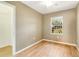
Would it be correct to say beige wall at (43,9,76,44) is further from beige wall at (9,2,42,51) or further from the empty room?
beige wall at (9,2,42,51)

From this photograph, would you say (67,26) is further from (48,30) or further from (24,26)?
(24,26)

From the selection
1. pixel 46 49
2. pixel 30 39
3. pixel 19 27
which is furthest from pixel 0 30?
pixel 30 39

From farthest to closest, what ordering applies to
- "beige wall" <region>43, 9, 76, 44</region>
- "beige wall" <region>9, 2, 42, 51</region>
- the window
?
"beige wall" <region>9, 2, 42, 51</region> < "beige wall" <region>43, 9, 76, 44</region> < the window

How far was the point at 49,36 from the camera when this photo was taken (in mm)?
1259

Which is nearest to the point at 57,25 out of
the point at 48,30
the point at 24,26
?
the point at 48,30

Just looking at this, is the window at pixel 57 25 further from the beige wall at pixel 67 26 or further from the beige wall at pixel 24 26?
the beige wall at pixel 24 26

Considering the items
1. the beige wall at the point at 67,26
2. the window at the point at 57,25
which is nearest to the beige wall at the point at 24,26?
the beige wall at the point at 67,26

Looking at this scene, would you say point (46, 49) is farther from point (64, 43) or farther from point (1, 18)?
point (1, 18)

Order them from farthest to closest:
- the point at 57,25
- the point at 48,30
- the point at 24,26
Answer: the point at 24,26 → the point at 48,30 → the point at 57,25

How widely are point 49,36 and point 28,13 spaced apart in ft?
2.72

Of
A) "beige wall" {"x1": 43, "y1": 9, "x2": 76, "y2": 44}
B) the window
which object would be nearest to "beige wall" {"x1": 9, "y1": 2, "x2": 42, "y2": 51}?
"beige wall" {"x1": 43, "y1": 9, "x2": 76, "y2": 44}

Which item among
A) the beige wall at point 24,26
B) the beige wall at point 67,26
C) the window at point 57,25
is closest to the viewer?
the window at point 57,25

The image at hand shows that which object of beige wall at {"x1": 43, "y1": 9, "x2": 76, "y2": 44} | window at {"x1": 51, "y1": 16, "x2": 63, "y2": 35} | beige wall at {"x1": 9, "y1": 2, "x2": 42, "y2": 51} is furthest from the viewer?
beige wall at {"x1": 9, "y1": 2, "x2": 42, "y2": 51}

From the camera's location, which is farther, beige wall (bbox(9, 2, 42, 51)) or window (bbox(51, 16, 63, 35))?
beige wall (bbox(9, 2, 42, 51))
